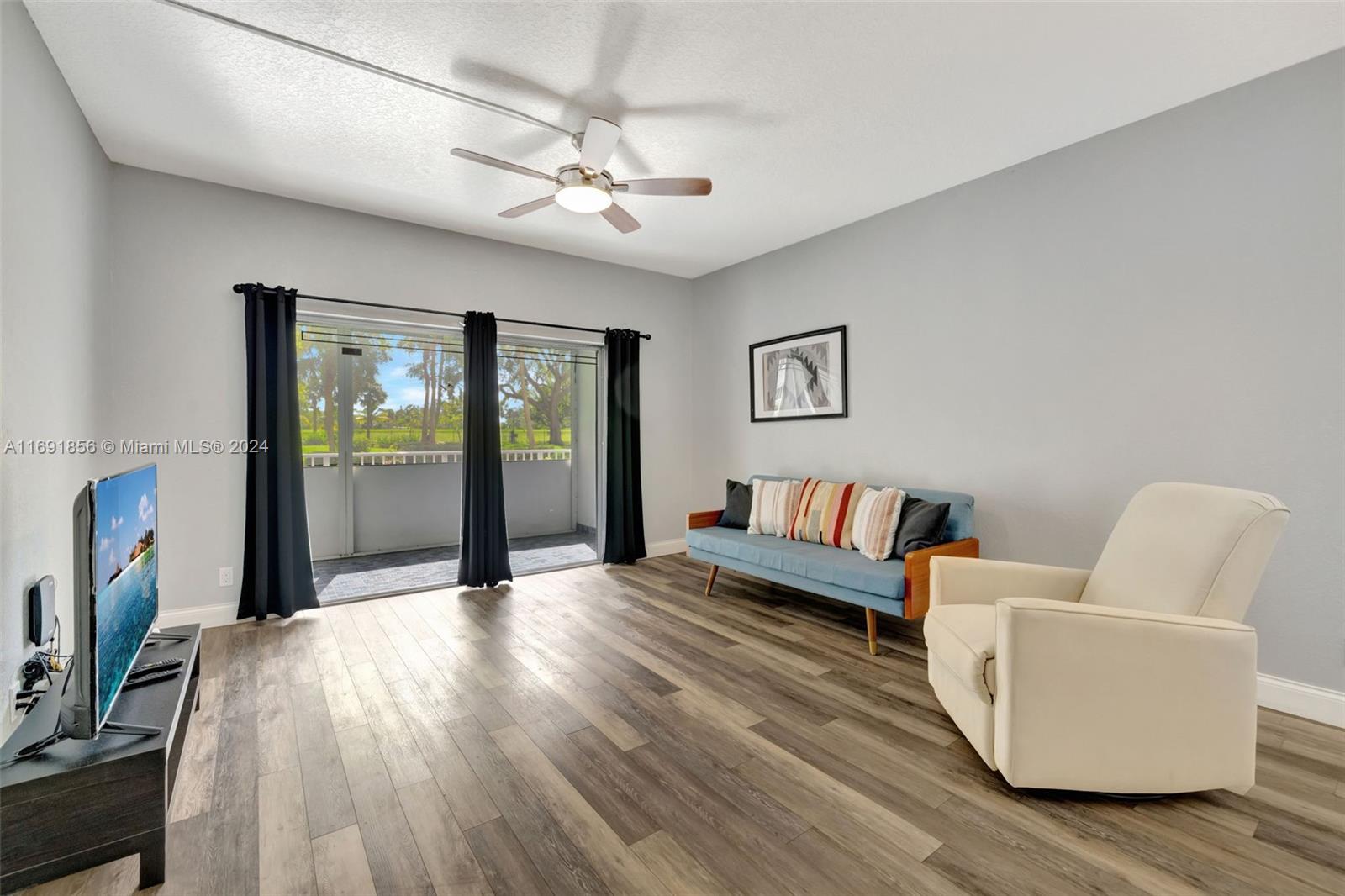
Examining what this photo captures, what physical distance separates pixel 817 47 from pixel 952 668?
95.5 inches

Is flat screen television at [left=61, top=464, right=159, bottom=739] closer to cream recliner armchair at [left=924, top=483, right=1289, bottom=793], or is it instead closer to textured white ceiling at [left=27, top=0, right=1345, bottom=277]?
textured white ceiling at [left=27, top=0, right=1345, bottom=277]

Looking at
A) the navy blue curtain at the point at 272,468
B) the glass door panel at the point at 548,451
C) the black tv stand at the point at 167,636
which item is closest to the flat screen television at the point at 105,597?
the black tv stand at the point at 167,636

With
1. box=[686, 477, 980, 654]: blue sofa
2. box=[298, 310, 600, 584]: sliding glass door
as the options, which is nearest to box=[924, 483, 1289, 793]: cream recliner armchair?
box=[686, 477, 980, 654]: blue sofa

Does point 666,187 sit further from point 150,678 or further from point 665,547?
point 665,547

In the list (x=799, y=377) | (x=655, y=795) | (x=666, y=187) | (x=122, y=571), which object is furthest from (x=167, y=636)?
(x=799, y=377)

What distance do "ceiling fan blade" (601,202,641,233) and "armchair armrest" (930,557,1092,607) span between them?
90.8 inches

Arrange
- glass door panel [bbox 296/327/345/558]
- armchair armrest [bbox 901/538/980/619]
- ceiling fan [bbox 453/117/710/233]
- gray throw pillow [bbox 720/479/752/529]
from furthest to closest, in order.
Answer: gray throw pillow [bbox 720/479/752/529]
glass door panel [bbox 296/327/345/558]
armchair armrest [bbox 901/538/980/619]
ceiling fan [bbox 453/117/710/233]

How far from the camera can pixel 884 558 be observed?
3197mm

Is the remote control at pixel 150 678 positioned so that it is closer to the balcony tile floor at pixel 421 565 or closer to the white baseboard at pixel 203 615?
the white baseboard at pixel 203 615

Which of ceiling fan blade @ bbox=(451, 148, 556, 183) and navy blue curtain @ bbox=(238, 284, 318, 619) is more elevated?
ceiling fan blade @ bbox=(451, 148, 556, 183)

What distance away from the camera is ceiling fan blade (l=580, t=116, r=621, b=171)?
2.40 metres

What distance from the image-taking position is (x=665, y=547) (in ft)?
17.8

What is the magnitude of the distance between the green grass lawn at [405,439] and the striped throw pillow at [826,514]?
8.10 feet

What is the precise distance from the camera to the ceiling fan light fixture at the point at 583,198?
268 cm
